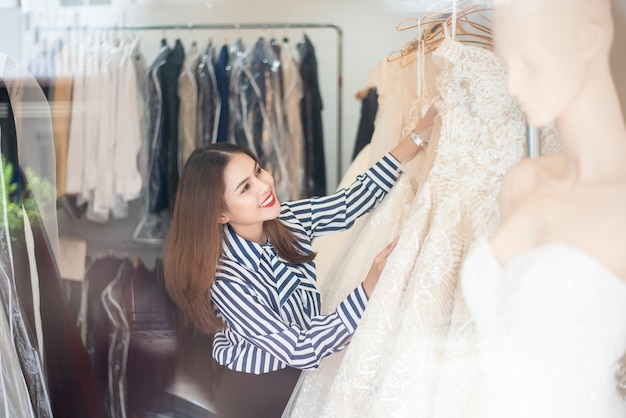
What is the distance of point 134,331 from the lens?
1958 mm

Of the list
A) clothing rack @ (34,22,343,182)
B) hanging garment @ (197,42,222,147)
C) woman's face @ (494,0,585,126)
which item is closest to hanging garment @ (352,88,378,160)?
clothing rack @ (34,22,343,182)

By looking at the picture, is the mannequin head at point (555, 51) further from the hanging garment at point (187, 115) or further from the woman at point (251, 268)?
the hanging garment at point (187, 115)

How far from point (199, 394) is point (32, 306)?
0.45m

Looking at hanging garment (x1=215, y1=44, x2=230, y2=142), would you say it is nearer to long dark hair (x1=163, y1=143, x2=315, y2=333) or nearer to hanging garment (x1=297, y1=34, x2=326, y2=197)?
hanging garment (x1=297, y1=34, x2=326, y2=197)

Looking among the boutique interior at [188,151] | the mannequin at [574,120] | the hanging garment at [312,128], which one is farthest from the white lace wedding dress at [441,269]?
the hanging garment at [312,128]

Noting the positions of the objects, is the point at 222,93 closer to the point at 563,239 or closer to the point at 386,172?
the point at 386,172

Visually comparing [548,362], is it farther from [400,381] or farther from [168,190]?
[168,190]

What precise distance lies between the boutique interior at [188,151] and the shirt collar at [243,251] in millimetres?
159

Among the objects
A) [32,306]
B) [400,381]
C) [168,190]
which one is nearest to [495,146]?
[400,381]

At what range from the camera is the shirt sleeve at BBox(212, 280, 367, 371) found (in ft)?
3.89

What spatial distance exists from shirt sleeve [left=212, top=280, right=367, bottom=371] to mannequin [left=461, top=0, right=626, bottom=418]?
306mm

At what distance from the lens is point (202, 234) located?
1322 millimetres

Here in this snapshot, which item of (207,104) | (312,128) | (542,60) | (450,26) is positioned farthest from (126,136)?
(542,60)

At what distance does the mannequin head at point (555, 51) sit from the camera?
0.83 metres
